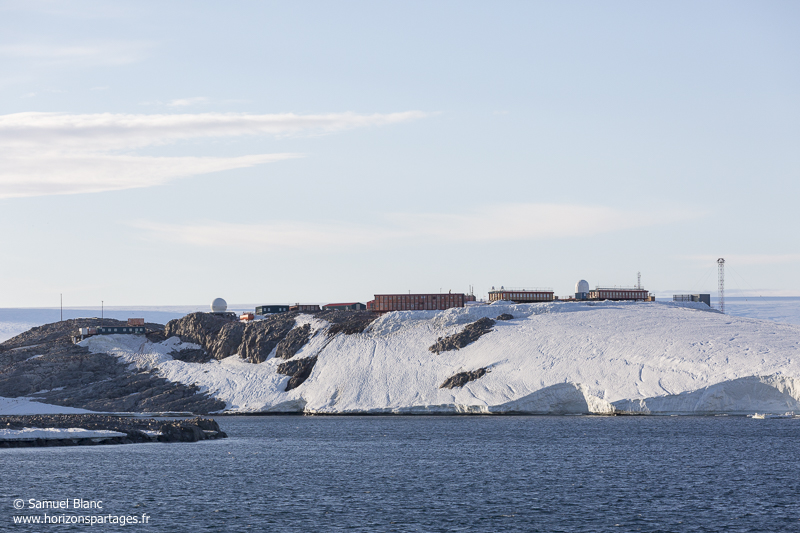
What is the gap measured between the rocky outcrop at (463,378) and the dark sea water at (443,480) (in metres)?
30.8

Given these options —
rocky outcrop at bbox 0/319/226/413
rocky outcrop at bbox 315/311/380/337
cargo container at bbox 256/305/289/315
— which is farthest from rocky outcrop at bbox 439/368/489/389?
cargo container at bbox 256/305/289/315

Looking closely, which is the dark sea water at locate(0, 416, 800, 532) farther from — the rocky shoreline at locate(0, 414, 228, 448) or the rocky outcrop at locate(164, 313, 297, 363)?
the rocky outcrop at locate(164, 313, 297, 363)

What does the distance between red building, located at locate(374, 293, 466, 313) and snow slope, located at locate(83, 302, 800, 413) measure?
541 inches

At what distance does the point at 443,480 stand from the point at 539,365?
68.3 metres

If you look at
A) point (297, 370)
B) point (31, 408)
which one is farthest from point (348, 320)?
point (31, 408)

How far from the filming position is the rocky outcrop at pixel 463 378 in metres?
135

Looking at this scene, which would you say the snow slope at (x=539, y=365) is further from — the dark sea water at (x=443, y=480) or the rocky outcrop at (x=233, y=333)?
the dark sea water at (x=443, y=480)

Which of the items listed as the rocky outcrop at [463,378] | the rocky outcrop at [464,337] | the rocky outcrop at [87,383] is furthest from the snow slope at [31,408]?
the rocky outcrop at [463,378]

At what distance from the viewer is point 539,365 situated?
435 ft

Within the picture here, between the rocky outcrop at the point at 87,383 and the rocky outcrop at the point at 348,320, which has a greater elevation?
the rocky outcrop at the point at 348,320

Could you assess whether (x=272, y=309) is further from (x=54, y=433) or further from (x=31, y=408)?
(x=54, y=433)

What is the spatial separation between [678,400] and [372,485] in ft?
216

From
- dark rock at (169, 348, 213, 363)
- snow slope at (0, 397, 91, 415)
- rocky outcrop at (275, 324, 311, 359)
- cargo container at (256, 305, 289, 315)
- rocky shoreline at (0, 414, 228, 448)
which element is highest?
cargo container at (256, 305, 289, 315)

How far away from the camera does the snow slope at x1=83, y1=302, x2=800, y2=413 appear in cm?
11806
